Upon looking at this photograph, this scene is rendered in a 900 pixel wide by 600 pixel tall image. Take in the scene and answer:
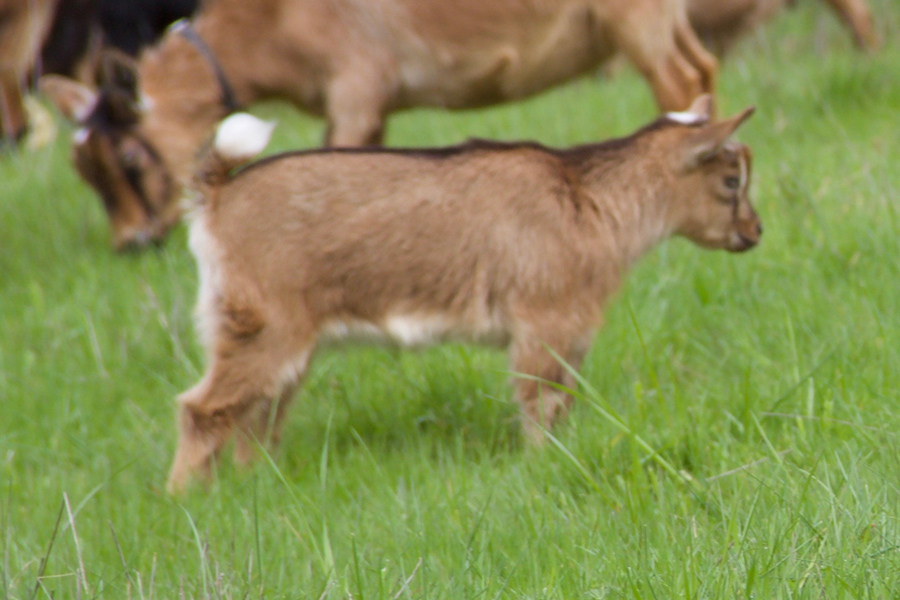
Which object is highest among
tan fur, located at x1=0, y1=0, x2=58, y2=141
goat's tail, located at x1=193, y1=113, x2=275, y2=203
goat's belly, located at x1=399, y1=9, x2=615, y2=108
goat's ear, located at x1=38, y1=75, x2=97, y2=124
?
goat's tail, located at x1=193, y1=113, x2=275, y2=203

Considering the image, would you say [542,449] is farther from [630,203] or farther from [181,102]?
[181,102]

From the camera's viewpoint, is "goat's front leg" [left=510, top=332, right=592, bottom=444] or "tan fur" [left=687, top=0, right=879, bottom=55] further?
"tan fur" [left=687, top=0, right=879, bottom=55]

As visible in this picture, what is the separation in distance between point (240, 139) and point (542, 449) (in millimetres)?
1420

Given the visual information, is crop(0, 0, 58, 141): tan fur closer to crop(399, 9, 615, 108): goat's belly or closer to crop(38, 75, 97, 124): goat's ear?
crop(38, 75, 97, 124): goat's ear

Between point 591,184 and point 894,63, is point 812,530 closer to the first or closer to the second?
point 591,184

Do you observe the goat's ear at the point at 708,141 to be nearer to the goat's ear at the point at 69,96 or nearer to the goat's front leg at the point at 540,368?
the goat's front leg at the point at 540,368

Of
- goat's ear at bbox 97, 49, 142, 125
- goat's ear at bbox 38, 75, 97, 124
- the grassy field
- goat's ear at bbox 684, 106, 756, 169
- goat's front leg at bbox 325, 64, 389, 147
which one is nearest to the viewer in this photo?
the grassy field

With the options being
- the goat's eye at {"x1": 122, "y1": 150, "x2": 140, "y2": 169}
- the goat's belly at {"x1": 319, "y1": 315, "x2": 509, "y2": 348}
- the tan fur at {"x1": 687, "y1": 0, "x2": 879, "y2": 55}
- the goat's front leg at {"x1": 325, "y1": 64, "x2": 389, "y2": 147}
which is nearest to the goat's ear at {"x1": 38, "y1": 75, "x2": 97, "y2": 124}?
the goat's eye at {"x1": 122, "y1": 150, "x2": 140, "y2": 169}

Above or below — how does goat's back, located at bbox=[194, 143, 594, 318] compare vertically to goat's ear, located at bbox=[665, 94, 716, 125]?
below

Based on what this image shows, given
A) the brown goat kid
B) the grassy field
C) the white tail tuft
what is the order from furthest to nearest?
the white tail tuft
the brown goat kid
the grassy field

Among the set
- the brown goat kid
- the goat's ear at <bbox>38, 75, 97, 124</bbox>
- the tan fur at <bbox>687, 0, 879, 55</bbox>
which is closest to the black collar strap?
the goat's ear at <bbox>38, 75, 97, 124</bbox>

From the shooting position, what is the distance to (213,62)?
6254mm

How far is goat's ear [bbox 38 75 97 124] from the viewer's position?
6.65 metres

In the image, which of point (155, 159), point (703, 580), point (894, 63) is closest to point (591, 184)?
point (703, 580)
